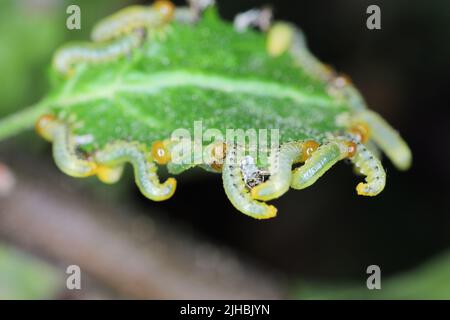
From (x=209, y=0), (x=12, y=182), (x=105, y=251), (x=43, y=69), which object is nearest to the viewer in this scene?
(x=209, y=0)

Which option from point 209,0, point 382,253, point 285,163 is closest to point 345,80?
point 209,0

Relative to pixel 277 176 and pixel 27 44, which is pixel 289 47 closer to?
pixel 277 176

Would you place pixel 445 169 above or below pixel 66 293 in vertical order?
above

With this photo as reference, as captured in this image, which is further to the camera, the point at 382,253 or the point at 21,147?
the point at 382,253

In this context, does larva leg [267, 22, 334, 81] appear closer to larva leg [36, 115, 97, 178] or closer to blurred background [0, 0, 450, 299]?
larva leg [36, 115, 97, 178]

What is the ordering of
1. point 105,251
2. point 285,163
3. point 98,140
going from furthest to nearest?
1. point 105,251
2. point 98,140
3. point 285,163

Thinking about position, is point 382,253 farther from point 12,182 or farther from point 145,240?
point 12,182

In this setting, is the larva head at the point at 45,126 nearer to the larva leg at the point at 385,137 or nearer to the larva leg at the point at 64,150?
the larva leg at the point at 64,150

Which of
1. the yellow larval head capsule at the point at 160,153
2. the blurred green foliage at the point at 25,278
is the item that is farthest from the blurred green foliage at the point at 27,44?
the yellow larval head capsule at the point at 160,153

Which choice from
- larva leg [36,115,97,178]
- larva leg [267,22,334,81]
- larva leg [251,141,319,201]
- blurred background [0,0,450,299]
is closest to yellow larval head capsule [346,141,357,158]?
larva leg [251,141,319,201]
